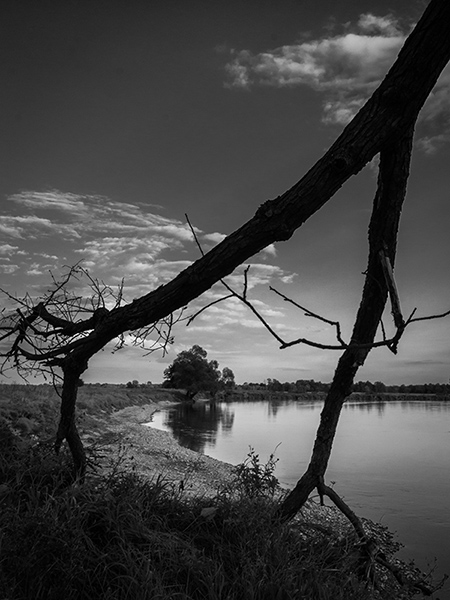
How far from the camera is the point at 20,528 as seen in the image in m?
3.43

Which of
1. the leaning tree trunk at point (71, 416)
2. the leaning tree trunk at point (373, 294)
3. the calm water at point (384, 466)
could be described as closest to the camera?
the leaning tree trunk at point (373, 294)

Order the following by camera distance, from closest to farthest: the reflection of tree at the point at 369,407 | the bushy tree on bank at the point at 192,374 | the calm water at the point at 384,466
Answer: the calm water at the point at 384,466, the reflection of tree at the point at 369,407, the bushy tree on bank at the point at 192,374

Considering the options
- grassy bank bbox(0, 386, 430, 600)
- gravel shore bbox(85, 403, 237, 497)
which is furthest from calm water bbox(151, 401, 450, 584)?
grassy bank bbox(0, 386, 430, 600)

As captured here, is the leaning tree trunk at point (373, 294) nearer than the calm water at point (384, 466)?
Yes

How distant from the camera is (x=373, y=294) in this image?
4234mm

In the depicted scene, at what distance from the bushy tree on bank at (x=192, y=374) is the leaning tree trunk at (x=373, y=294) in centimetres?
7355

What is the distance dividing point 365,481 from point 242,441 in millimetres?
9776

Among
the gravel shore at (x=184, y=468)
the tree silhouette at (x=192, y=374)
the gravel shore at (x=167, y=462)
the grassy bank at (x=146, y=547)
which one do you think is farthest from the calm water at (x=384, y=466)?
the tree silhouette at (x=192, y=374)

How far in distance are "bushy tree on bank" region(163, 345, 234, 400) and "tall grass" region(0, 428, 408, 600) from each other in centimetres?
7371

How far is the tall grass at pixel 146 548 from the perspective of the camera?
3119 mm

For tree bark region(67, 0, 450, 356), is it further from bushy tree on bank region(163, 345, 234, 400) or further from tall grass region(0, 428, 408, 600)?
bushy tree on bank region(163, 345, 234, 400)

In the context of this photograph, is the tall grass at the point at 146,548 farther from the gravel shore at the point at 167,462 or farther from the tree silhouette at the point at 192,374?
the tree silhouette at the point at 192,374

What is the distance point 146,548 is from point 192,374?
76.7 m

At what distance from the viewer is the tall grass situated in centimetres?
312
